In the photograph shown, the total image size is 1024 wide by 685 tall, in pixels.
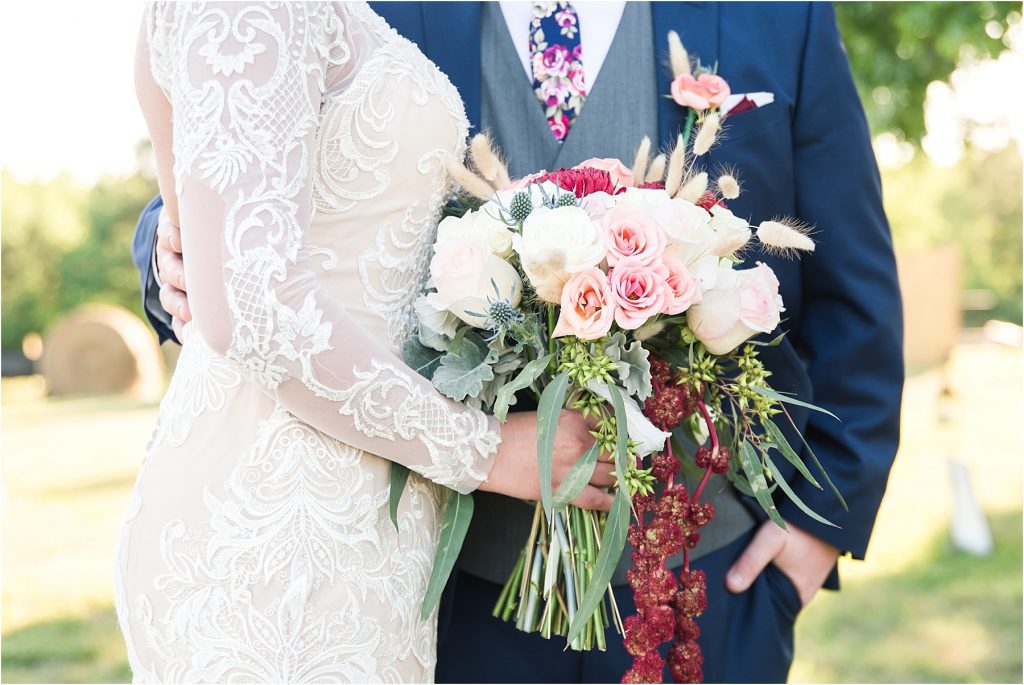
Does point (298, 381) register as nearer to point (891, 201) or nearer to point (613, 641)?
point (613, 641)

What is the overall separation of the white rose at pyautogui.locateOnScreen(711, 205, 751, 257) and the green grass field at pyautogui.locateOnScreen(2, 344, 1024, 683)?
3673 mm

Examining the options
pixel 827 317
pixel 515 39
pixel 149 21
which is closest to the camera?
pixel 149 21

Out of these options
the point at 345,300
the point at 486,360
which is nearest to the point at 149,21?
the point at 345,300

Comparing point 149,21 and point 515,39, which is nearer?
point 149,21

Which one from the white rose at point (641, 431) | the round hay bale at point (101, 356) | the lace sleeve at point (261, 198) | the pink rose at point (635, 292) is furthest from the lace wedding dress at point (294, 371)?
the round hay bale at point (101, 356)

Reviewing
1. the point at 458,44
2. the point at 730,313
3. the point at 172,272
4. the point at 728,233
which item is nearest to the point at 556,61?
the point at 458,44

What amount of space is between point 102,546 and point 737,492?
5.96 metres

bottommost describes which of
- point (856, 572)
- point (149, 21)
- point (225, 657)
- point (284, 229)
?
point (856, 572)

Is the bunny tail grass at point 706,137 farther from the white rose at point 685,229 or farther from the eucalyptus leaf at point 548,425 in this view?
the eucalyptus leaf at point 548,425

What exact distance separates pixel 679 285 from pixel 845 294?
0.87m

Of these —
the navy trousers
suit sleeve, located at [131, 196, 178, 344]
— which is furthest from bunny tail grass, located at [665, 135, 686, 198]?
suit sleeve, located at [131, 196, 178, 344]

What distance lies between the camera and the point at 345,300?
66.3 inches

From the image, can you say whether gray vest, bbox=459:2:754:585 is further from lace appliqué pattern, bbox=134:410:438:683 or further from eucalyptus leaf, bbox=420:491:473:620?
lace appliqué pattern, bbox=134:410:438:683

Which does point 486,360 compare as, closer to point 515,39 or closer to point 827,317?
point 515,39
